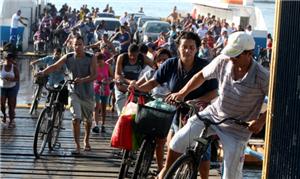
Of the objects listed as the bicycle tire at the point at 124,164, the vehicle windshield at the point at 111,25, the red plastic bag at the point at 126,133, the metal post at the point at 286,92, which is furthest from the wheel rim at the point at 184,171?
the vehicle windshield at the point at 111,25

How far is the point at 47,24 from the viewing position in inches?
1230

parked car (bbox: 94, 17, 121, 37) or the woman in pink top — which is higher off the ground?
parked car (bbox: 94, 17, 121, 37)

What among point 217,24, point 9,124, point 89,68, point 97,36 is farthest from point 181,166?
point 217,24

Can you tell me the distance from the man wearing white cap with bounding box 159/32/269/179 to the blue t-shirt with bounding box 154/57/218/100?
700 mm

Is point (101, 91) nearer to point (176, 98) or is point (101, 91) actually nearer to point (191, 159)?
point (176, 98)

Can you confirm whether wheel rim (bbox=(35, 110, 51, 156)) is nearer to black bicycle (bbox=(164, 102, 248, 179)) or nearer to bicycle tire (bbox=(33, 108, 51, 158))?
bicycle tire (bbox=(33, 108, 51, 158))

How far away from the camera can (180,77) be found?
6.79m

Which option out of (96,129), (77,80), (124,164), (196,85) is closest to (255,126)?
(196,85)

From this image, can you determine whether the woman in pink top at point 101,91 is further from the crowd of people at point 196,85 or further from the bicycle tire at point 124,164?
the bicycle tire at point 124,164

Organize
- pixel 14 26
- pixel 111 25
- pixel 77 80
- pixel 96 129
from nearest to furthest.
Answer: pixel 77 80 < pixel 96 129 < pixel 14 26 < pixel 111 25

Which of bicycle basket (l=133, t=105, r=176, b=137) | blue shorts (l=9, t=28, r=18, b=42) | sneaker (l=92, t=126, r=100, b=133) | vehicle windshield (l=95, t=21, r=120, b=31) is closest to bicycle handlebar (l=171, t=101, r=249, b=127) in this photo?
bicycle basket (l=133, t=105, r=176, b=137)

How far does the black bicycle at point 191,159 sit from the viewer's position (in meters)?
5.61

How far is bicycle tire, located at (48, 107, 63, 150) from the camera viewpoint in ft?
32.0

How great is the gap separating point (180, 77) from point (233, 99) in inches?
43.8
